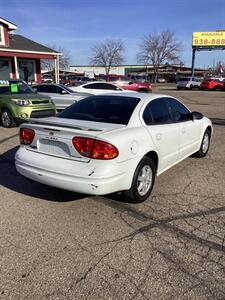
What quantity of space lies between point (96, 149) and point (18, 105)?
6.85m

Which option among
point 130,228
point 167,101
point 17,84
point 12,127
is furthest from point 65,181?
point 17,84

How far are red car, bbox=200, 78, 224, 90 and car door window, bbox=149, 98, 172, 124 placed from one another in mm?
35092

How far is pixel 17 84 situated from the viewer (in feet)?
36.3

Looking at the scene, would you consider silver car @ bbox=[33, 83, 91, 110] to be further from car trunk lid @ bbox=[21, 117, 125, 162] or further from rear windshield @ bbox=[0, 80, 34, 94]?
car trunk lid @ bbox=[21, 117, 125, 162]

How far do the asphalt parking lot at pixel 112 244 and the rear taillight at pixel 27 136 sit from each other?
81cm

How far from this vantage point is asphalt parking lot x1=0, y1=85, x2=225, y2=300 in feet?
8.84

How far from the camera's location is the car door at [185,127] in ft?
17.5

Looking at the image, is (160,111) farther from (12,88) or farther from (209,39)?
(209,39)

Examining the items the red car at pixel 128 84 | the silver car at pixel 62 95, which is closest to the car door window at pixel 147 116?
the silver car at pixel 62 95

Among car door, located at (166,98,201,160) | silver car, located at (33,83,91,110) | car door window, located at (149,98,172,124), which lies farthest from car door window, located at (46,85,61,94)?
car door window, located at (149,98,172,124)

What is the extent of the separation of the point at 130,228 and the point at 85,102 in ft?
7.52

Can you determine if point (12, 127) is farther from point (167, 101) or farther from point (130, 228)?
point (130, 228)

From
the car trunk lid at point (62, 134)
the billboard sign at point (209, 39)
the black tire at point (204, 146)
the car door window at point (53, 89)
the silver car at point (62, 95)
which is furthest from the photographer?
the billboard sign at point (209, 39)

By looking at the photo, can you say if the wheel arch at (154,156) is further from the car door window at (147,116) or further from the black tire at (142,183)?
the car door window at (147,116)
